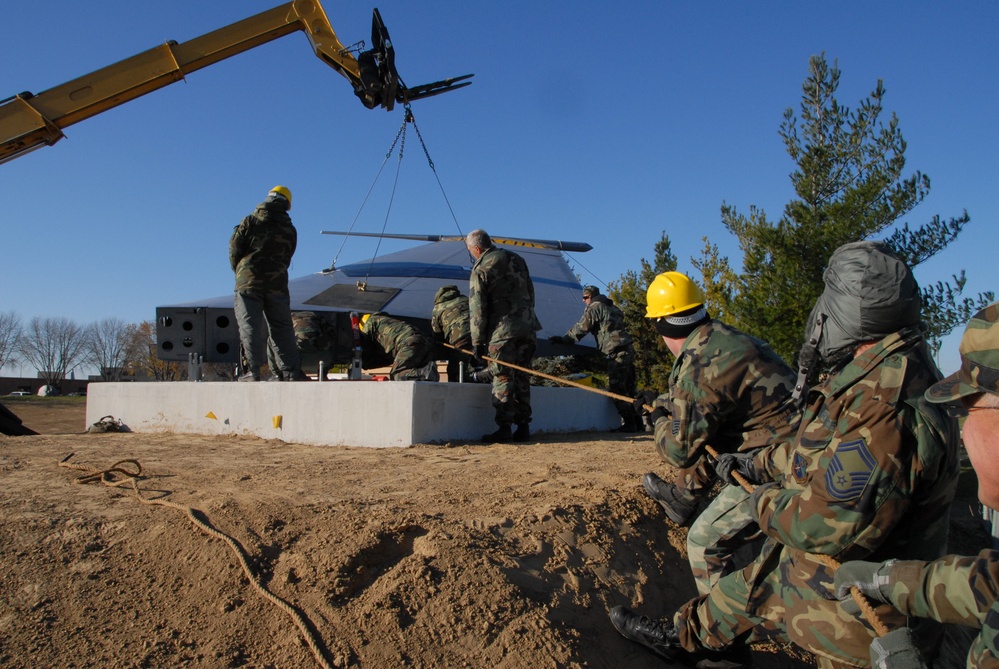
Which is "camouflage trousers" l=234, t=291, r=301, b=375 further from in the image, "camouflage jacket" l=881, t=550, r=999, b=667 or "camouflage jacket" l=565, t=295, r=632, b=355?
"camouflage jacket" l=881, t=550, r=999, b=667

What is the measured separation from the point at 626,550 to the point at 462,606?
134 cm

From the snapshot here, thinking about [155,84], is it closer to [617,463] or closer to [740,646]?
[617,463]

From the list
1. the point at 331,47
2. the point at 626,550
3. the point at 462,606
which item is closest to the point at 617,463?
the point at 626,550

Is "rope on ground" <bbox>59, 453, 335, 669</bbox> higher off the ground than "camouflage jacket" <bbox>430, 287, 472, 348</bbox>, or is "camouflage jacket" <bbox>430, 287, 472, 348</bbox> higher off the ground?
"camouflage jacket" <bbox>430, 287, 472, 348</bbox>

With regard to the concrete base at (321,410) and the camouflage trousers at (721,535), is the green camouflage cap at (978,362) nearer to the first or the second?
the camouflage trousers at (721,535)

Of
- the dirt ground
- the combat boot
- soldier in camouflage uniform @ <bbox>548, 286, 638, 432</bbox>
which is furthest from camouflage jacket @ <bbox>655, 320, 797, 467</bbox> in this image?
soldier in camouflage uniform @ <bbox>548, 286, 638, 432</bbox>

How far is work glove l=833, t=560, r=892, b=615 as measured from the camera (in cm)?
180

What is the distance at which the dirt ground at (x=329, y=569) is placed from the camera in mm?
2740

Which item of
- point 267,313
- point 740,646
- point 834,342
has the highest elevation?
point 267,313

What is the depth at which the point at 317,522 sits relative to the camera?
3.53 m

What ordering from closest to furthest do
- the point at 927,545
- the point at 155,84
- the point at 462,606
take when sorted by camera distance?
the point at 927,545
the point at 462,606
the point at 155,84

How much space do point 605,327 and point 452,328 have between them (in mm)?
2189

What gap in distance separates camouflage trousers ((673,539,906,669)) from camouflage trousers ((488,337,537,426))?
Result: 3.75m

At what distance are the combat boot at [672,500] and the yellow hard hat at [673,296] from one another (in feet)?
3.46
